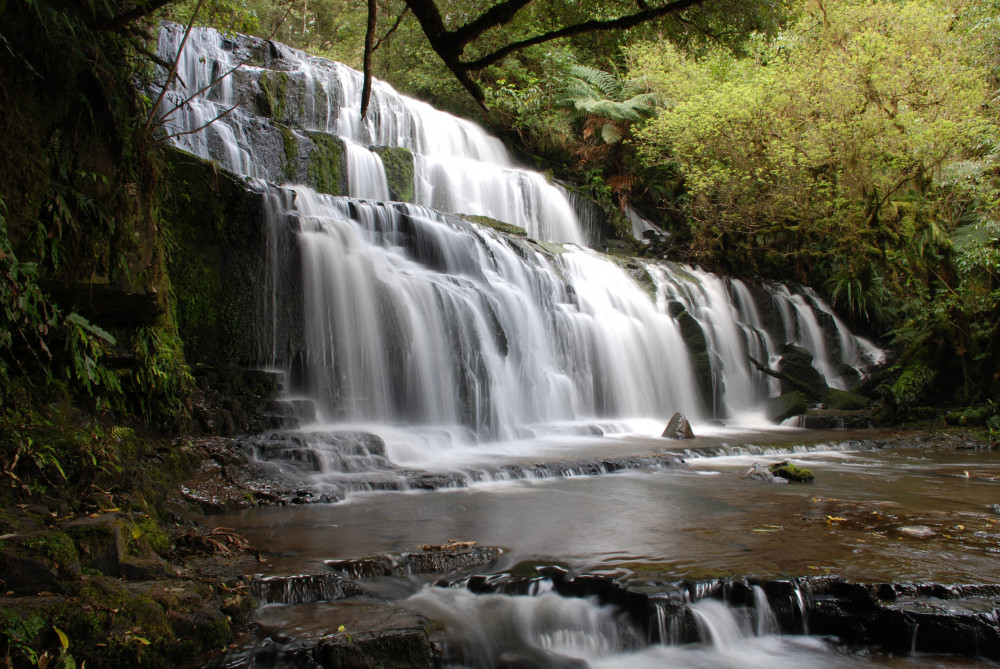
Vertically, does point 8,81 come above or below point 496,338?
above

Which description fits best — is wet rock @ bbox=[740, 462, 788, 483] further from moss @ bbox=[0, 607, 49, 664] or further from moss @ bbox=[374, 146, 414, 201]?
moss @ bbox=[374, 146, 414, 201]

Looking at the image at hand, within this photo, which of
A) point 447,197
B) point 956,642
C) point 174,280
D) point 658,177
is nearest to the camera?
point 956,642

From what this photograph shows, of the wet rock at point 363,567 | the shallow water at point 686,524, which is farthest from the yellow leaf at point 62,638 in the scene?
the wet rock at point 363,567

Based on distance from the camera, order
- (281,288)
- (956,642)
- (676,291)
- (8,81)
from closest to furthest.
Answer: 1. (956,642)
2. (8,81)
3. (281,288)
4. (676,291)

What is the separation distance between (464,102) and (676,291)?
38.1 ft

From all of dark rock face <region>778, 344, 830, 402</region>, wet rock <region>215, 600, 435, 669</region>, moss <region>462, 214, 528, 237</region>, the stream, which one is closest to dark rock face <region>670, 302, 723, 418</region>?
dark rock face <region>778, 344, 830, 402</region>

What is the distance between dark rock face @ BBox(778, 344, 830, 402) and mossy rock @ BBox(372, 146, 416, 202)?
10.1 meters

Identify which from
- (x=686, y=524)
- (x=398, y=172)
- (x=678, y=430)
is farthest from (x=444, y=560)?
(x=398, y=172)

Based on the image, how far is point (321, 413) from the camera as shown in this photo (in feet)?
30.2

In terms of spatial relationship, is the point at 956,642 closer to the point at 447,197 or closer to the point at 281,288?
the point at 281,288

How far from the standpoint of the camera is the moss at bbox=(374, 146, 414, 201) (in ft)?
53.5

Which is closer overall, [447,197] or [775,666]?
[775,666]

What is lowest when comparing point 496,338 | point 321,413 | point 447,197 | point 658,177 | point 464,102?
point 321,413

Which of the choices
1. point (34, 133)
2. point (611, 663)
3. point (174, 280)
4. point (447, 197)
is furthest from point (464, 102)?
point (611, 663)
